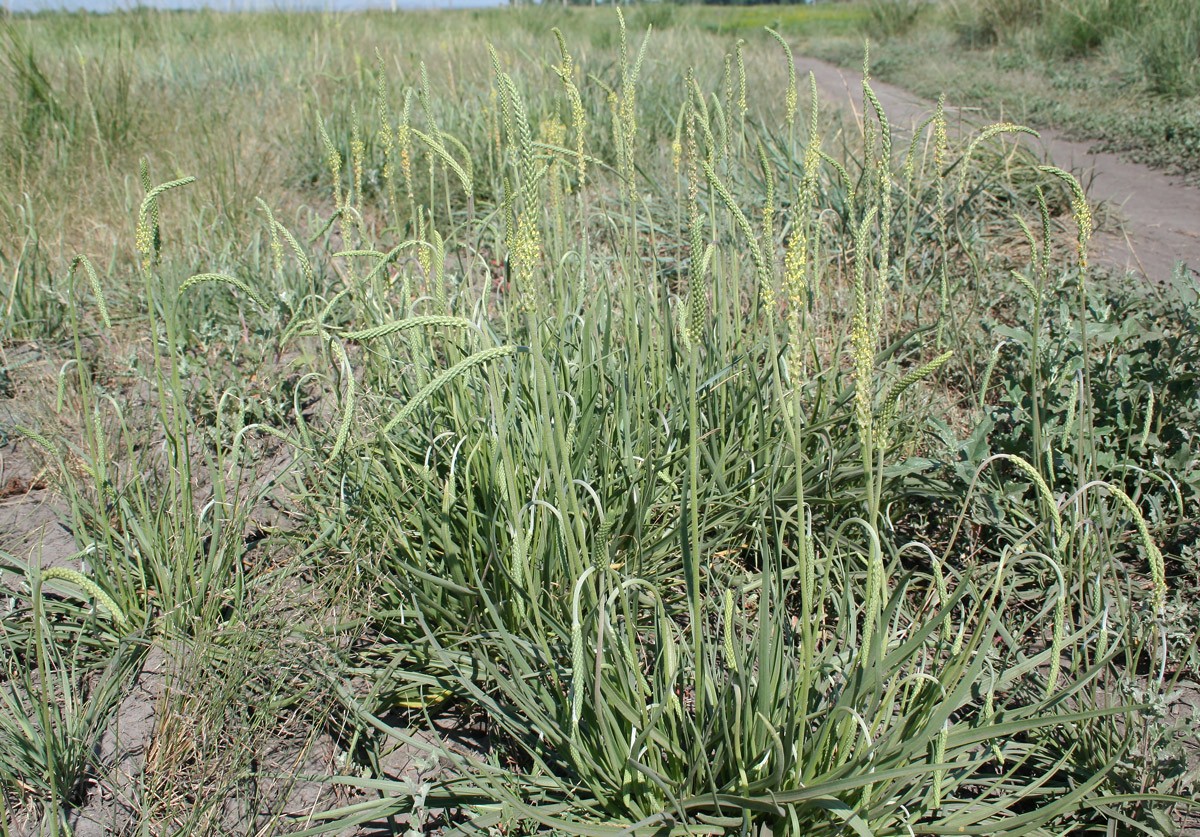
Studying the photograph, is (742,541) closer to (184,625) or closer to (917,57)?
(184,625)

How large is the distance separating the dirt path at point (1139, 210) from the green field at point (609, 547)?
2.46 ft

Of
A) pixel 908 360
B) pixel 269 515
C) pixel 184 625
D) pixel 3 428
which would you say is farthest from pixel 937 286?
pixel 3 428

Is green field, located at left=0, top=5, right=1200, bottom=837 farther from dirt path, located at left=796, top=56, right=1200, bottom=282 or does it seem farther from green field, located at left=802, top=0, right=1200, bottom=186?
green field, located at left=802, top=0, right=1200, bottom=186

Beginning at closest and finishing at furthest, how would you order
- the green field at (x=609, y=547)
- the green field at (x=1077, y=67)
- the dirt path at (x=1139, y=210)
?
1. the green field at (x=609, y=547)
2. the dirt path at (x=1139, y=210)
3. the green field at (x=1077, y=67)

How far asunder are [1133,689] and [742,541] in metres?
0.86

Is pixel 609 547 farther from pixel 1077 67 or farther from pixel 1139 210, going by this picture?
pixel 1077 67

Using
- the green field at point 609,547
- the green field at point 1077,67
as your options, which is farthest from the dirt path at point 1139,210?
the green field at point 609,547

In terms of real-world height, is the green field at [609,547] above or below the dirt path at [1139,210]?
below

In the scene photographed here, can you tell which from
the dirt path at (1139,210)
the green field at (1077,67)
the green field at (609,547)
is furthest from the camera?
the green field at (1077,67)

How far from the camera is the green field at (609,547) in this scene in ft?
4.23

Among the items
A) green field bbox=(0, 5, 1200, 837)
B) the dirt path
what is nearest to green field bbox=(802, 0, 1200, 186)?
the dirt path

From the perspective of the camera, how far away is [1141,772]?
1.37m

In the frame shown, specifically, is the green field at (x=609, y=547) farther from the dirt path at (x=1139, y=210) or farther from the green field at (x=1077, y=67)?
the green field at (x=1077, y=67)

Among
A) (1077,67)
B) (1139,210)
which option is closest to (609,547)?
(1139,210)
